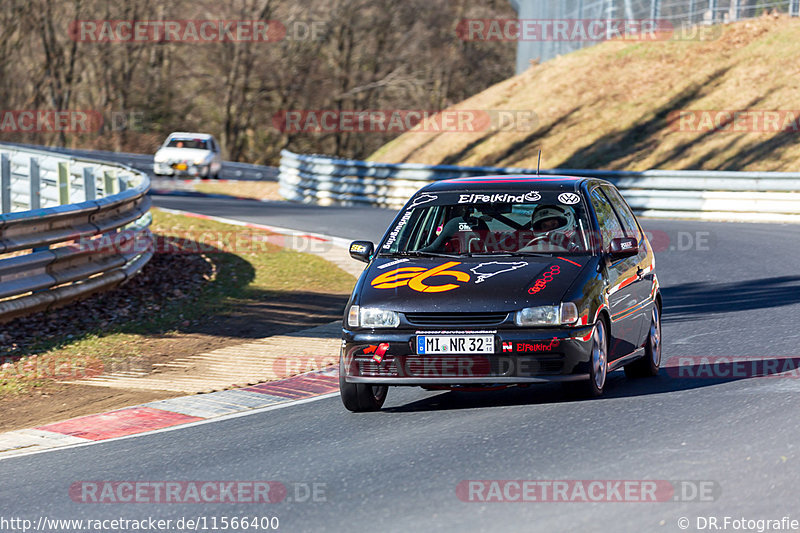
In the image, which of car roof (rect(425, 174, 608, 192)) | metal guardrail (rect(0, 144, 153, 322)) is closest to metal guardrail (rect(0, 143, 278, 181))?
metal guardrail (rect(0, 144, 153, 322))

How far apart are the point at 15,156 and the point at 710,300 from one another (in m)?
14.5

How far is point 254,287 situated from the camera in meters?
14.9

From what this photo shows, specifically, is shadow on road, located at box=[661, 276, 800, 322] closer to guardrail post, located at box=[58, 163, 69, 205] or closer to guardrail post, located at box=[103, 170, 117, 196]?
guardrail post, located at box=[103, 170, 117, 196]

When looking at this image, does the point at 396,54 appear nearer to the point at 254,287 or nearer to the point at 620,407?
the point at 254,287

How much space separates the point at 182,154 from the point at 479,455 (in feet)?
104

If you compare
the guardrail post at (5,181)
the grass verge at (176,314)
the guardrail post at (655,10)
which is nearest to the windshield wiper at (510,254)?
the grass verge at (176,314)

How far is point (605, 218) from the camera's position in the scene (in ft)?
28.3

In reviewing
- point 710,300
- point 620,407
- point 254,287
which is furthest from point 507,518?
point 254,287

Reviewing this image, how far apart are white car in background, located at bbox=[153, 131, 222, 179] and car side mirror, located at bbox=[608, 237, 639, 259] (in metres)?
29.7

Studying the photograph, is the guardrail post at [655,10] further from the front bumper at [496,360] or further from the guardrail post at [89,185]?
the front bumper at [496,360]

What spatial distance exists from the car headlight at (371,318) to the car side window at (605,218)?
5.78ft

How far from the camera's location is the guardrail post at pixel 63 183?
20016mm

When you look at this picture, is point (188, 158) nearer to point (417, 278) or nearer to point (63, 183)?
point (63, 183)

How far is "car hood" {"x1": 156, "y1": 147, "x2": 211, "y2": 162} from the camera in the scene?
36625mm
